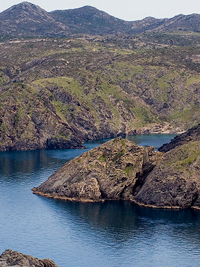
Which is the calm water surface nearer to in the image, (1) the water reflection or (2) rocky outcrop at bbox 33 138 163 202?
(1) the water reflection

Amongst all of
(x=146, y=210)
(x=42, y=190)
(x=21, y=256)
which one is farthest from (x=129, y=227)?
(x=21, y=256)

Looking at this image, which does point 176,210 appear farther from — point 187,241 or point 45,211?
point 45,211

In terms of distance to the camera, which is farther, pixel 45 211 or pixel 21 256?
pixel 45 211

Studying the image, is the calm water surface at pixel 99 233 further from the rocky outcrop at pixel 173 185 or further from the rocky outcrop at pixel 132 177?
the rocky outcrop at pixel 132 177

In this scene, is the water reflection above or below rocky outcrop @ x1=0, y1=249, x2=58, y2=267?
below

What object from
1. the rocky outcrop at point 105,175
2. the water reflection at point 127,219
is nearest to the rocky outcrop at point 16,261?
the water reflection at point 127,219

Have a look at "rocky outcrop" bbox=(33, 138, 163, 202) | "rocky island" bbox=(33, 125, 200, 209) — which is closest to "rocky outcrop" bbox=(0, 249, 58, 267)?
"rocky island" bbox=(33, 125, 200, 209)
